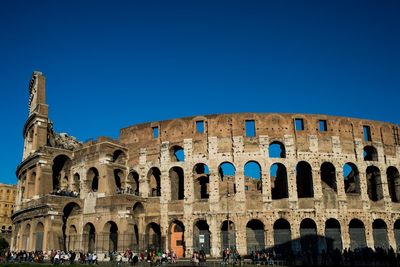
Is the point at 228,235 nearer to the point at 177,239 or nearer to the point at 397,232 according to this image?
the point at 177,239

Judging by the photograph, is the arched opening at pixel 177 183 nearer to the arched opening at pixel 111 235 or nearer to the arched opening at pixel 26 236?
the arched opening at pixel 111 235

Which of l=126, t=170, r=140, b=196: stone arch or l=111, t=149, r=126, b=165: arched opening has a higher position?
l=111, t=149, r=126, b=165: arched opening

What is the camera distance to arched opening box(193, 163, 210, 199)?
32.4 m

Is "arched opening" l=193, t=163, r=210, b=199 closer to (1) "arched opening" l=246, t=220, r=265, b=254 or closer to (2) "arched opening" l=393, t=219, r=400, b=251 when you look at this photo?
(1) "arched opening" l=246, t=220, r=265, b=254

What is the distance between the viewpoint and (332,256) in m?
25.1

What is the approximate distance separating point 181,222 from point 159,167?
4571mm

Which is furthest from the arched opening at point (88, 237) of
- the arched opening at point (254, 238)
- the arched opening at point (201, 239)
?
the arched opening at point (254, 238)

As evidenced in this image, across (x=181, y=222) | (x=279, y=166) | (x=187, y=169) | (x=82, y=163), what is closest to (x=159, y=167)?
(x=187, y=169)

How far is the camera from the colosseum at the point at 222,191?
1180 inches

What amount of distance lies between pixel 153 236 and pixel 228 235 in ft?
19.7

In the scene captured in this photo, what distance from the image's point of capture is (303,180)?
33469 millimetres

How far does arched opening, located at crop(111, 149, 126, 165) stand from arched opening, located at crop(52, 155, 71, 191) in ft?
16.2

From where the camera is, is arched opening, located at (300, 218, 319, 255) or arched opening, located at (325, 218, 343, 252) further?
arched opening, located at (325, 218, 343, 252)

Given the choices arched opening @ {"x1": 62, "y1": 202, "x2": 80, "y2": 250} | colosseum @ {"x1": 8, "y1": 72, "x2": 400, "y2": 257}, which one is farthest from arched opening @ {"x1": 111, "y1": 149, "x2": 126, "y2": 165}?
arched opening @ {"x1": 62, "y1": 202, "x2": 80, "y2": 250}
